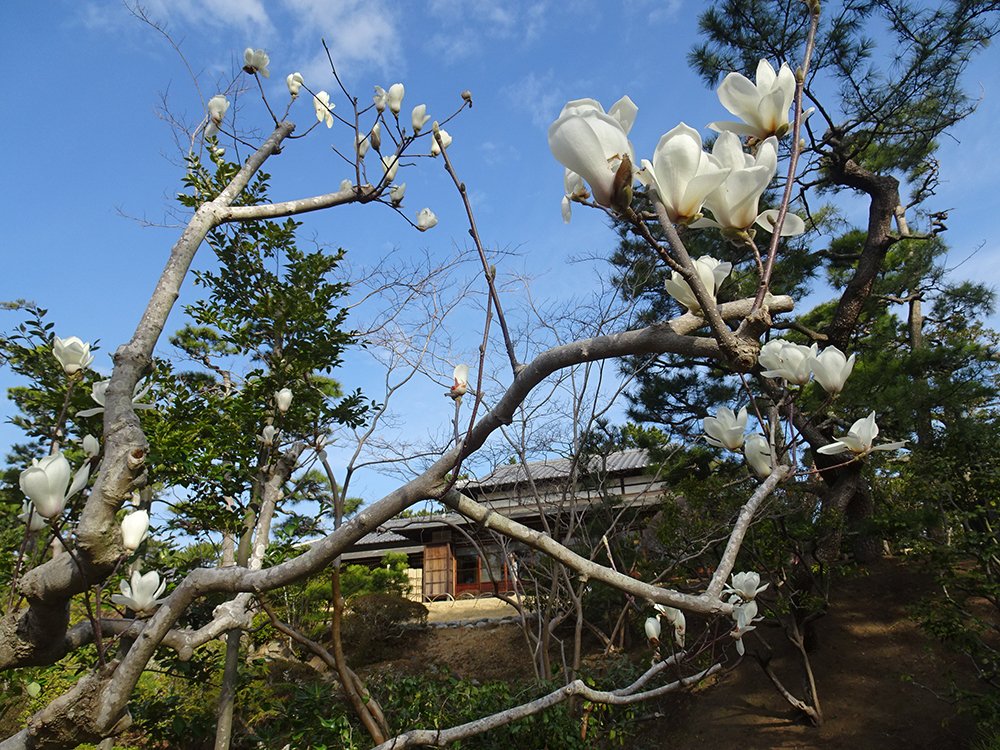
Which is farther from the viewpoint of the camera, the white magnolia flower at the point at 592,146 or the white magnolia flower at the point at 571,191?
the white magnolia flower at the point at 571,191

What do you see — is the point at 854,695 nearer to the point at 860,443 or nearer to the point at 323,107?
the point at 860,443

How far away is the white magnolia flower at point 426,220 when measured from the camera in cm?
284

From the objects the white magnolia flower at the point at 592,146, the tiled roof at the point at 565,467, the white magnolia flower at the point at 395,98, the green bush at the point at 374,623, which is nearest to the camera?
the white magnolia flower at the point at 592,146

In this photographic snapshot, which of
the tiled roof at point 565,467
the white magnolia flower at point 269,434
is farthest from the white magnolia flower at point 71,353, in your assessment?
the tiled roof at point 565,467

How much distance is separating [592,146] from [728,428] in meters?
0.80

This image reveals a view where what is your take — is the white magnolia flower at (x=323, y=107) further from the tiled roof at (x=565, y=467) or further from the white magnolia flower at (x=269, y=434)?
the tiled roof at (x=565, y=467)

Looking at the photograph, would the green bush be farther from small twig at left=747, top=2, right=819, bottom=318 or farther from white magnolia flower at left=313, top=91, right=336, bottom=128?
small twig at left=747, top=2, right=819, bottom=318

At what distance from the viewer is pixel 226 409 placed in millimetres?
4027

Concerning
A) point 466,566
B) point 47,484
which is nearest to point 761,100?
point 47,484

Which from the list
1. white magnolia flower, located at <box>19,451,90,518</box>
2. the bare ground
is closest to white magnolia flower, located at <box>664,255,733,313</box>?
white magnolia flower, located at <box>19,451,90,518</box>

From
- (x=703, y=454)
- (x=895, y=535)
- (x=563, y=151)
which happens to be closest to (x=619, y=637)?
(x=703, y=454)

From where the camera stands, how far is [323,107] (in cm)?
287

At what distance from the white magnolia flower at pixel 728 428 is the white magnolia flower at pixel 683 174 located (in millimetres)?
632

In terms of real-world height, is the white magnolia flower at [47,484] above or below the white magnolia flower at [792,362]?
below
